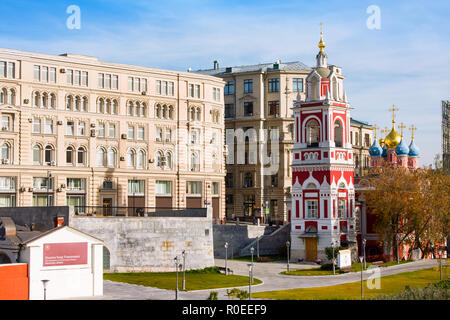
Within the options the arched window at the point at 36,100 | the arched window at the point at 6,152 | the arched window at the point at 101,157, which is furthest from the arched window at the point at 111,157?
the arched window at the point at 6,152

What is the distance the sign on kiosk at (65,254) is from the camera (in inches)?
2046

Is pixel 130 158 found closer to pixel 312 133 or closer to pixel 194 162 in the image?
pixel 194 162

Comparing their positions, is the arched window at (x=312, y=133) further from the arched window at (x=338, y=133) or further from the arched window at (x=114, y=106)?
the arched window at (x=114, y=106)

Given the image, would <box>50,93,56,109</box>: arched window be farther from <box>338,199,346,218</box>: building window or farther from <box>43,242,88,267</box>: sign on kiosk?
<box>43,242,88,267</box>: sign on kiosk

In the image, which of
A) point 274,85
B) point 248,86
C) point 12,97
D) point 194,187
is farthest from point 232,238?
point 248,86

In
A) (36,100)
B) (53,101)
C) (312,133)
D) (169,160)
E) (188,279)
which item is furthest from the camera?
(169,160)

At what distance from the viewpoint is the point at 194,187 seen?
95.9 meters

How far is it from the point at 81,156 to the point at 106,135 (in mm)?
4034

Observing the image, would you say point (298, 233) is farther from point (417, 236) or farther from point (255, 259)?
point (417, 236)

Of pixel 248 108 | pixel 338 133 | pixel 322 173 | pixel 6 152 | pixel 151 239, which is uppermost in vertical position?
Answer: pixel 248 108
